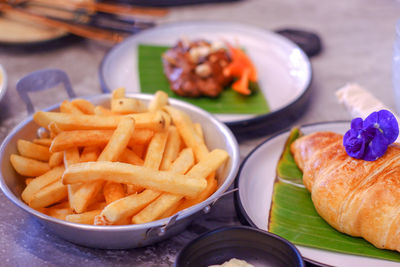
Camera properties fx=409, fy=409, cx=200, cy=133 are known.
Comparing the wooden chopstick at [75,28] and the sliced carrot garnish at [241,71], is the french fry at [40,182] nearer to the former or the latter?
the sliced carrot garnish at [241,71]

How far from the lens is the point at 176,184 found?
1.52 metres

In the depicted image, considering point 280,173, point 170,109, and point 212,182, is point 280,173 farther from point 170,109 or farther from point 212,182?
point 170,109

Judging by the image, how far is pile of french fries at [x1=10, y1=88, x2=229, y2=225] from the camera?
1.51m

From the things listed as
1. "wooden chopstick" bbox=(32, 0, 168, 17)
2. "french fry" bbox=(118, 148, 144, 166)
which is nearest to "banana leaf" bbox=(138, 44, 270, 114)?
"wooden chopstick" bbox=(32, 0, 168, 17)

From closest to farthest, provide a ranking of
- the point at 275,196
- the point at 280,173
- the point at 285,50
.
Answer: the point at 275,196
the point at 280,173
the point at 285,50

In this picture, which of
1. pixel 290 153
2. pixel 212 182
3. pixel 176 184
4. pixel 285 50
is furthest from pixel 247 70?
pixel 176 184

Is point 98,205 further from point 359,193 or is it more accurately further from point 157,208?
point 359,193

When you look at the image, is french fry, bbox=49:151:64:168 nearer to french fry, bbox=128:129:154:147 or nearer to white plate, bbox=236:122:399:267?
french fry, bbox=128:129:154:147

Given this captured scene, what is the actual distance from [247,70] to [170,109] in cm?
111

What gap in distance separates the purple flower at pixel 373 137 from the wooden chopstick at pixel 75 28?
2.27 metres

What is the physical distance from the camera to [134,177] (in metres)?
1.52

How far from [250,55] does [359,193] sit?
75.9 inches

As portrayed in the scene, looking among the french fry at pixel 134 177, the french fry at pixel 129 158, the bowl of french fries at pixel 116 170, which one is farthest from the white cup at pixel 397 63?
the french fry at pixel 129 158

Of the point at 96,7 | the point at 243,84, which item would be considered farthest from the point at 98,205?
the point at 96,7
